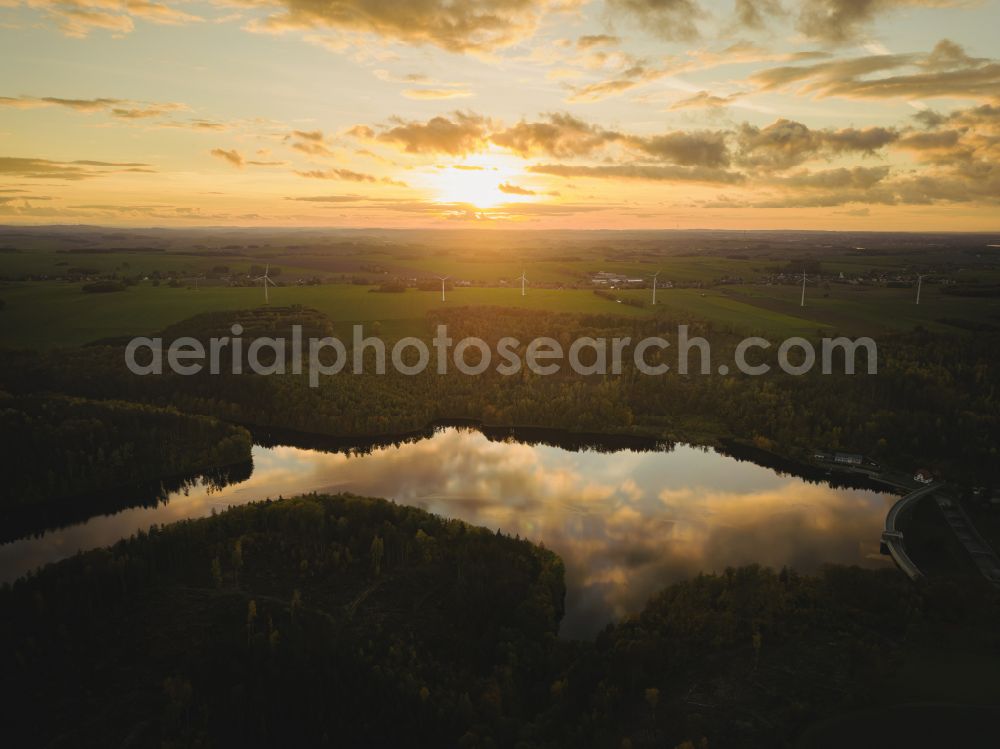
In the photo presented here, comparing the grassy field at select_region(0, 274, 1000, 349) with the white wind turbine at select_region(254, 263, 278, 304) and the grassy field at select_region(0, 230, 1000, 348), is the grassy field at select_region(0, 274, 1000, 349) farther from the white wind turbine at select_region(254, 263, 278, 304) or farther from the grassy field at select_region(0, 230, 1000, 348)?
the white wind turbine at select_region(254, 263, 278, 304)

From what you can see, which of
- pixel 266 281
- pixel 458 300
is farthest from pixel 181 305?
pixel 458 300

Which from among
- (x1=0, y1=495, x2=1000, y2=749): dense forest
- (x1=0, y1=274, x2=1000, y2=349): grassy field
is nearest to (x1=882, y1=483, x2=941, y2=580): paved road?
(x1=0, y1=495, x2=1000, y2=749): dense forest

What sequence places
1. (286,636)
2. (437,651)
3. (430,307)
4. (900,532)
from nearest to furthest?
(437,651) → (286,636) → (900,532) → (430,307)

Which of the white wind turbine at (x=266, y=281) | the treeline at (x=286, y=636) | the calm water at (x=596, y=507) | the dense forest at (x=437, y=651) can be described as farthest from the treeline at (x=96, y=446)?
the white wind turbine at (x=266, y=281)

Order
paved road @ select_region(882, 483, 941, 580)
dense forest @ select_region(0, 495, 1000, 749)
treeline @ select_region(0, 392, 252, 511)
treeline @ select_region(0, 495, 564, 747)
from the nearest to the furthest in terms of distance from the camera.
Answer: dense forest @ select_region(0, 495, 1000, 749) < treeline @ select_region(0, 495, 564, 747) < paved road @ select_region(882, 483, 941, 580) < treeline @ select_region(0, 392, 252, 511)

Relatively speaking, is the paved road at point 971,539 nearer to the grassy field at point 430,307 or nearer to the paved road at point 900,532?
the paved road at point 900,532

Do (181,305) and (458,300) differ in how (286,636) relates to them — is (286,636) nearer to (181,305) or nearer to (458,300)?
(458,300)
